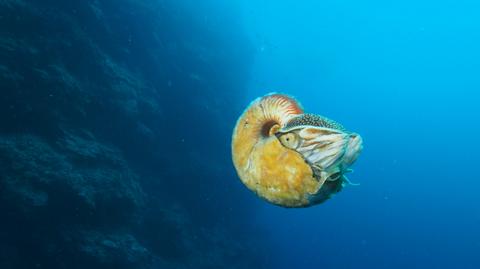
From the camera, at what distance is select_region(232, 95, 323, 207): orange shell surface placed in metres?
1.68

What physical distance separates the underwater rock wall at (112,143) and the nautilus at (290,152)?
7.03 m

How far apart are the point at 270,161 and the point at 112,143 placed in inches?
402

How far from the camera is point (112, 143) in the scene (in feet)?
36.1

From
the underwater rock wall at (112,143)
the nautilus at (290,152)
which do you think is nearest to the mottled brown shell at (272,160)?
the nautilus at (290,152)

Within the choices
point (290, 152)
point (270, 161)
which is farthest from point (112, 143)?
point (290, 152)

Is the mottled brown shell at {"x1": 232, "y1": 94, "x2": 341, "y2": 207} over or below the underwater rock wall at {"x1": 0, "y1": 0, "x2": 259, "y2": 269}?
below

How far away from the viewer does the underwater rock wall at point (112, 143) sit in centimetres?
757

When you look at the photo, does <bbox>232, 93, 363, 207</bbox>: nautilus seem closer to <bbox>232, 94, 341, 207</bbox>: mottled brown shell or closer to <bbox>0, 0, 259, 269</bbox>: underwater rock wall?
<bbox>232, 94, 341, 207</bbox>: mottled brown shell

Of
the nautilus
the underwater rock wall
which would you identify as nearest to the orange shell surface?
the nautilus

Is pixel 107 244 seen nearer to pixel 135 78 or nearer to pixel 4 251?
pixel 4 251

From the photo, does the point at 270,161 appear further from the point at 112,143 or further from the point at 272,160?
the point at 112,143

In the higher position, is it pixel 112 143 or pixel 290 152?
pixel 112 143

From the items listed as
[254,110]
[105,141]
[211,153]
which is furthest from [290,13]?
[254,110]

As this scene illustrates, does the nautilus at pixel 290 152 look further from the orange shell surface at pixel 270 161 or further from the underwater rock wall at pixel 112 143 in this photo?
the underwater rock wall at pixel 112 143
